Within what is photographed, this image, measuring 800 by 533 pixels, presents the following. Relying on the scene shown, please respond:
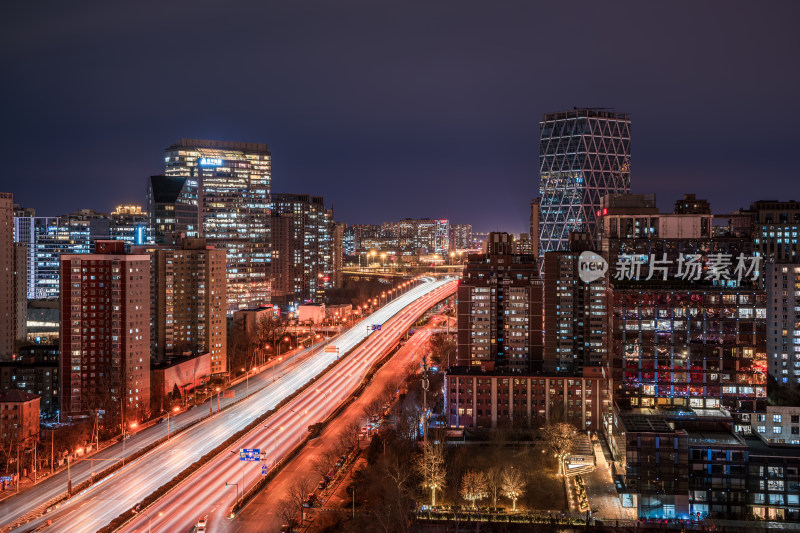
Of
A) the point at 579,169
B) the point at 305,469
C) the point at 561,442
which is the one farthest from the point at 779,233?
the point at 305,469

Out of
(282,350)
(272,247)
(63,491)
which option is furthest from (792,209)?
(272,247)

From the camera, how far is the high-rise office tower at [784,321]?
46562 millimetres

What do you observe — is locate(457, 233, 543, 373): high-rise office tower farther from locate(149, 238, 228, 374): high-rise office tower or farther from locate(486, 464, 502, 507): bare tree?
locate(149, 238, 228, 374): high-rise office tower

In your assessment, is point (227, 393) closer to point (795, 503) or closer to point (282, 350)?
point (282, 350)

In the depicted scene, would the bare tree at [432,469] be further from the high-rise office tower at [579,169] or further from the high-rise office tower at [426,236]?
the high-rise office tower at [426,236]

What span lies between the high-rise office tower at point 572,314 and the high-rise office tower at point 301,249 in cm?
4199

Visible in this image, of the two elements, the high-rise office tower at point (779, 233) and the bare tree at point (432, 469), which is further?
the high-rise office tower at point (779, 233)

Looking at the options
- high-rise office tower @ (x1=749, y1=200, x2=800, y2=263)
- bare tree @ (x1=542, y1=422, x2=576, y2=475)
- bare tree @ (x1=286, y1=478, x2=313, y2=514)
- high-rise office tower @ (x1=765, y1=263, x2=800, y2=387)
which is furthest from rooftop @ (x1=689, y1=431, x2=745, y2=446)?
high-rise office tower @ (x1=749, y1=200, x2=800, y2=263)

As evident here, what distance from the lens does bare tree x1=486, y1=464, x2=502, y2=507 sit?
3188 cm

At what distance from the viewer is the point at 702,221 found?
1592 inches

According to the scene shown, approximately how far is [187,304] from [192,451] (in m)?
21.5

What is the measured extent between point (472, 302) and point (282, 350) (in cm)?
1931

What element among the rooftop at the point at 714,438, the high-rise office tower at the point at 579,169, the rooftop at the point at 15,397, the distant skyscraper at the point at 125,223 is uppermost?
the high-rise office tower at the point at 579,169

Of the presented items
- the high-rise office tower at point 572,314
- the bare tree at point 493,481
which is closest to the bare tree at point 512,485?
the bare tree at point 493,481
